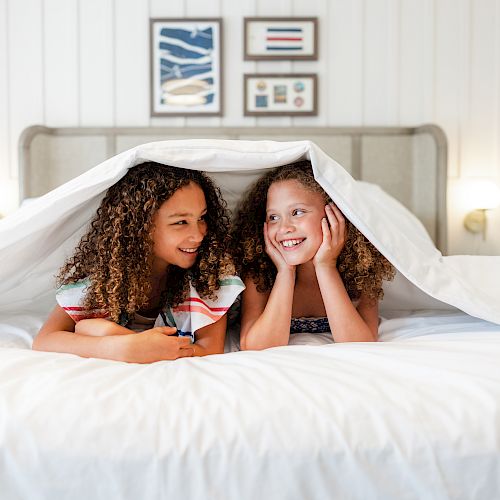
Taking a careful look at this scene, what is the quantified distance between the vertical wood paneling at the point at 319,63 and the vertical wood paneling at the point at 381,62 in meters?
0.21

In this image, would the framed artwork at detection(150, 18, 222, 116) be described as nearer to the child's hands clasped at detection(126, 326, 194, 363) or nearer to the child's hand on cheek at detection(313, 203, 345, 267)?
the child's hand on cheek at detection(313, 203, 345, 267)

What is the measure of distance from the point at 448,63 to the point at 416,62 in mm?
168

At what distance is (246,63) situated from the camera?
2752 millimetres

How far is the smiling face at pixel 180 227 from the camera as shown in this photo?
1094 mm

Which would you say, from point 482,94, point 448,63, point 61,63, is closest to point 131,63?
point 61,63

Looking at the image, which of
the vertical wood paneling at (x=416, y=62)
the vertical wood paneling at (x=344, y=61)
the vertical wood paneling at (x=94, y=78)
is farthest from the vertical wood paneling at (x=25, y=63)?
the vertical wood paneling at (x=416, y=62)

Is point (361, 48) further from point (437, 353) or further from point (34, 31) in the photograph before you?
point (437, 353)

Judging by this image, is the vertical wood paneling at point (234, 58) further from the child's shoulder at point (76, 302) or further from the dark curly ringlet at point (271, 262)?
the child's shoulder at point (76, 302)

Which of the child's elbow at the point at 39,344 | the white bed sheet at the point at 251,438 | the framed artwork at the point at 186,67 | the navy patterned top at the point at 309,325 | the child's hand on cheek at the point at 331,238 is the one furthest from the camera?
the framed artwork at the point at 186,67

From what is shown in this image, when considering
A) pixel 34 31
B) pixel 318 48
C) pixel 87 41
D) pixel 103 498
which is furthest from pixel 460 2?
pixel 103 498

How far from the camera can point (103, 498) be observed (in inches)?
24.0

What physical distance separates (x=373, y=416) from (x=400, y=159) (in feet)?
7.28

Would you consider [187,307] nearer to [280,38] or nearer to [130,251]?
[130,251]

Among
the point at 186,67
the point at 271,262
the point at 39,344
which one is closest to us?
the point at 39,344
